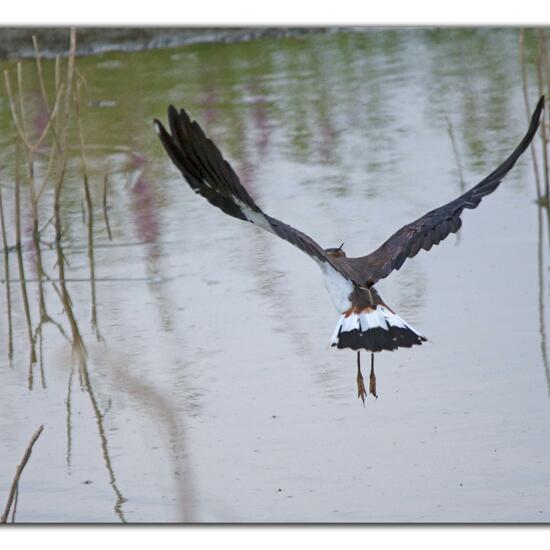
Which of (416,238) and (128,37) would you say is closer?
(416,238)

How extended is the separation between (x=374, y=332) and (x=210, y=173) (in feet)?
2.13

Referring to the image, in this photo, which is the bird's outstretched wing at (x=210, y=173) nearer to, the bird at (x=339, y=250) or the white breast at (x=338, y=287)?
the bird at (x=339, y=250)

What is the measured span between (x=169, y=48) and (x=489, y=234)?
5.87 feet

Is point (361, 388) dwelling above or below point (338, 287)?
below

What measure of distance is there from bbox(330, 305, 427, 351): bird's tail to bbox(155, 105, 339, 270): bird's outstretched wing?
0.28m

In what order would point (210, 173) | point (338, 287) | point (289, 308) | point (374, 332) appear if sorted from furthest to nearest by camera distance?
1. point (289, 308)
2. point (338, 287)
3. point (374, 332)
4. point (210, 173)

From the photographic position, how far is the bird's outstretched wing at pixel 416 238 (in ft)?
12.6

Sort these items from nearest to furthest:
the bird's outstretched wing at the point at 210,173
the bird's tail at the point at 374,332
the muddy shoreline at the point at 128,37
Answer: the bird's outstretched wing at the point at 210,173
the bird's tail at the point at 374,332
the muddy shoreline at the point at 128,37

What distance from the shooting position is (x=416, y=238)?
3.88 metres

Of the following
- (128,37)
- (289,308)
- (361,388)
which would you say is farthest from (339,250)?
(128,37)

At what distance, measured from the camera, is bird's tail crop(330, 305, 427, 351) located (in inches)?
140

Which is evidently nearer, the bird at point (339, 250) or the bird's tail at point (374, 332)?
the bird at point (339, 250)

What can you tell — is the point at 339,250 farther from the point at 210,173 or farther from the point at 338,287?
the point at 210,173

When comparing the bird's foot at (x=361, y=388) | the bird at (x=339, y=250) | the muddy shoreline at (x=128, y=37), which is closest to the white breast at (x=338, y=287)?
the bird at (x=339, y=250)
